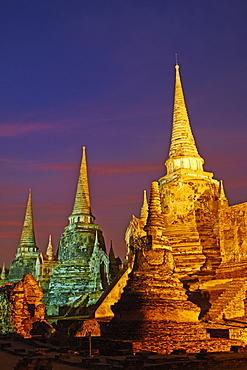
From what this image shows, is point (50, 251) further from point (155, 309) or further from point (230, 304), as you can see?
point (155, 309)

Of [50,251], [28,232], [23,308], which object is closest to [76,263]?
[50,251]

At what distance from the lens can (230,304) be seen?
70.7 feet

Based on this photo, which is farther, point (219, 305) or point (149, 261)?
point (219, 305)

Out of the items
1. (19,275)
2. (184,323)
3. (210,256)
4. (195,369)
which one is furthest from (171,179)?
(19,275)

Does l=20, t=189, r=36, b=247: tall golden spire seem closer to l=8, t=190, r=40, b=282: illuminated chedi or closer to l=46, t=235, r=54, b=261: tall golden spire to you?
l=8, t=190, r=40, b=282: illuminated chedi

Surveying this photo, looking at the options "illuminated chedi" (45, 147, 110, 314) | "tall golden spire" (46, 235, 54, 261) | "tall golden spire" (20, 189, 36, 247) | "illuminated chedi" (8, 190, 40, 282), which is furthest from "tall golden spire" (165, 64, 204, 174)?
"tall golden spire" (20, 189, 36, 247)

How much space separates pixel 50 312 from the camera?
127ft

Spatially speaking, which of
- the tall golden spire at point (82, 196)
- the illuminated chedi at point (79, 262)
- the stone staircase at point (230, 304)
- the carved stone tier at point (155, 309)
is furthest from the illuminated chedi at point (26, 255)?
the carved stone tier at point (155, 309)

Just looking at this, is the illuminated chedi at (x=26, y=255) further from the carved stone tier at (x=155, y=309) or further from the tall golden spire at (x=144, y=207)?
the carved stone tier at (x=155, y=309)

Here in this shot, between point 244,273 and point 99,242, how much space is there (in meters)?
20.8

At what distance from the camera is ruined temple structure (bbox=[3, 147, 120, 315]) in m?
38.5

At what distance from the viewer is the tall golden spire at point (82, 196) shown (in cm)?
4416

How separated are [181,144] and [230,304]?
14838 millimetres

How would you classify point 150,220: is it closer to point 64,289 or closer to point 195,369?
point 195,369
